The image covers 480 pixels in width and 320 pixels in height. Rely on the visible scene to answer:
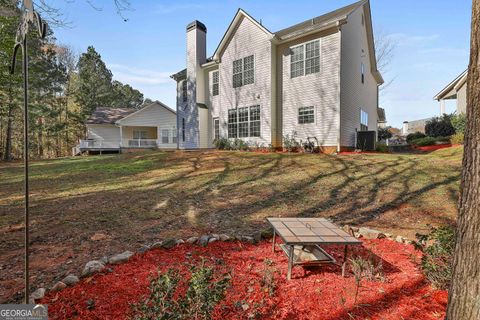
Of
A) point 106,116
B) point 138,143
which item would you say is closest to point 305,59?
point 138,143

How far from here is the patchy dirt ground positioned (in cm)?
425

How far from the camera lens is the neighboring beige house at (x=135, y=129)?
28.3m

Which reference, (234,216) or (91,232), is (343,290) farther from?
(91,232)

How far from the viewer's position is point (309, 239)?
3.05m

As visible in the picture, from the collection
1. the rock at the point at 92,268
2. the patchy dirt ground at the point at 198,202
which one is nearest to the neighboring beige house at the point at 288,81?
the patchy dirt ground at the point at 198,202

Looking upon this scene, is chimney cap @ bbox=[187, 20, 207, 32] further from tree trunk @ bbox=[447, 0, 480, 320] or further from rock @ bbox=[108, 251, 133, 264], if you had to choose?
tree trunk @ bbox=[447, 0, 480, 320]

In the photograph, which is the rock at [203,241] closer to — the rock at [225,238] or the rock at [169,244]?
the rock at [225,238]

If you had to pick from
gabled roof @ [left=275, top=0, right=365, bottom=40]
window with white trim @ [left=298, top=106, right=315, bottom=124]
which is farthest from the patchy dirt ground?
gabled roof @ [left=275, top=0, right=365, bottom=40]

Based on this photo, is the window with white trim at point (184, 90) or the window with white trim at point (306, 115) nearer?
the window with white trim at point (306, 115)

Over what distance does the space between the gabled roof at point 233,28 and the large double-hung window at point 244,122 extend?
4.11m

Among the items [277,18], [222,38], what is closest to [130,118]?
[222,38]

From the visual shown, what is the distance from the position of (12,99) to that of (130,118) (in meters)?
9.73

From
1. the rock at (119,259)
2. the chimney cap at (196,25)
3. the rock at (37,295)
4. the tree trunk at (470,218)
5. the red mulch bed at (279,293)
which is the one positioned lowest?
the red mulch bed at (279,293)

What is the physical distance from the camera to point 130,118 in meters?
28.7
